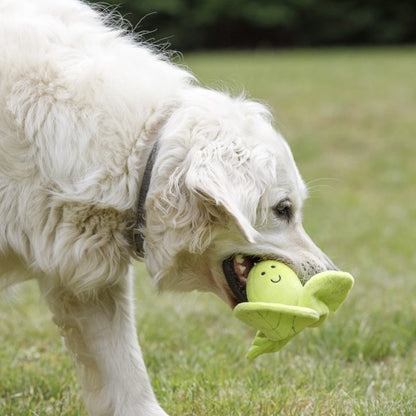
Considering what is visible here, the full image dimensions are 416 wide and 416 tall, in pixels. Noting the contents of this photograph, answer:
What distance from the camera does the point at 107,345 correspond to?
3.40 metres

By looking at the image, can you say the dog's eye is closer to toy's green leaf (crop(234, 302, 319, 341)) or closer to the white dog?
the white dog

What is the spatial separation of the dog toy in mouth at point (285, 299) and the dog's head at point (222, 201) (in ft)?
0.30

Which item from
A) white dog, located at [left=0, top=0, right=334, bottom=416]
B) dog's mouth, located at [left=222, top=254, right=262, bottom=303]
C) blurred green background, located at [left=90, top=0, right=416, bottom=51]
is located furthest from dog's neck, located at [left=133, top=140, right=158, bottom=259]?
blurred green background, located at [left=90, top=0, right=416, bottom=51]

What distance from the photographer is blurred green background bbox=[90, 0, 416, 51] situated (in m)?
28.9

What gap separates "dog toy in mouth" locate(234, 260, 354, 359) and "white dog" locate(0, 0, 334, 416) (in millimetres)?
95

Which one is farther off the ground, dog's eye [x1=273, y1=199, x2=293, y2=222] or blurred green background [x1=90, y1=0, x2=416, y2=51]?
dog's eye [x1=273, y1=199, x2=293, y2=222]

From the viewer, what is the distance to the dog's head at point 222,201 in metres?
2.90

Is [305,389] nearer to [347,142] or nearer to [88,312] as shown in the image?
[88,312]

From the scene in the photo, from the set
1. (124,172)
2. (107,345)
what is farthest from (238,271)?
(107,345)

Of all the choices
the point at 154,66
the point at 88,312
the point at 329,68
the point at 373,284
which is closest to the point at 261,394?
the point at 88,312

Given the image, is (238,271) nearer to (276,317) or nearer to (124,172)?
(276,317)

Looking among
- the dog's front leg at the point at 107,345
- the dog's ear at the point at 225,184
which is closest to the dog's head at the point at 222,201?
the dog's ear at the point at 225,184

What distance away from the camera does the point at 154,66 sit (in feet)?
10.8

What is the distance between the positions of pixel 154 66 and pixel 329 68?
15.9 metres
